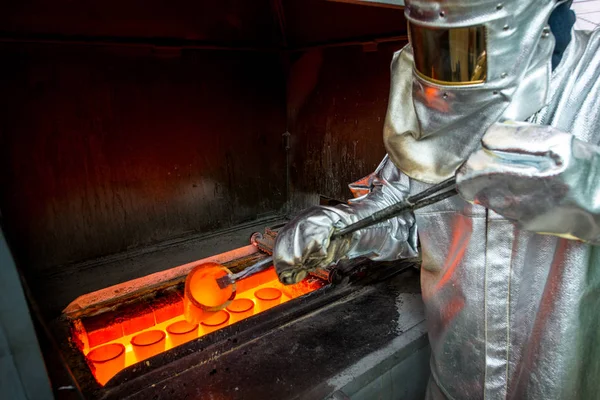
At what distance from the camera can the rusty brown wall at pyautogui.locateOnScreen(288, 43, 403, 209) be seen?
2.44 metres

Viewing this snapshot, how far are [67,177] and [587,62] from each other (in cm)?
249

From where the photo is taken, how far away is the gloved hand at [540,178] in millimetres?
705

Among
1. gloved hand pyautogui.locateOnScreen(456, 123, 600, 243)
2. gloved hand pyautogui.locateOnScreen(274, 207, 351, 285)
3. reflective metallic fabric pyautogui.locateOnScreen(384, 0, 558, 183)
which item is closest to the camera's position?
gloved hand pyautogui.locateOnScreen(456, 123, 600, 243)

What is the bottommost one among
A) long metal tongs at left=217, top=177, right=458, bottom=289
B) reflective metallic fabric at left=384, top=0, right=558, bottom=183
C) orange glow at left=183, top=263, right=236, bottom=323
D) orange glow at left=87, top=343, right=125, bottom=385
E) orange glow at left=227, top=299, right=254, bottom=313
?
orange glow at left=227, top=299, right=254, bottom=313

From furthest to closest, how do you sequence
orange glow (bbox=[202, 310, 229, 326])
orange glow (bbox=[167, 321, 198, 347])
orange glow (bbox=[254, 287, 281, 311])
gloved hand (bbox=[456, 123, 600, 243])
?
A: orange glow (bbox=[254, 287, 281, 311])
orange glow (bbox=[202, 310, 229, 326])
orange glow (bbox=[167, 321, 198, 347])
gloved hand (bbox=[456, 123, 600, 243])

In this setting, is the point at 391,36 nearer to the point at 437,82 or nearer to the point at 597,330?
the point at 437,82

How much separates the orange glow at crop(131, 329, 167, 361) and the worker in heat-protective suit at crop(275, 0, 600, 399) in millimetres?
1232

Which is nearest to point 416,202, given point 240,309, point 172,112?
point 240,309

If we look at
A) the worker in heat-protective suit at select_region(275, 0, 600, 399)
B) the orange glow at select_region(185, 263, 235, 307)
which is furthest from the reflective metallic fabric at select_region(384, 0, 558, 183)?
the orange glow at select_region(185, 263, 235, 307)

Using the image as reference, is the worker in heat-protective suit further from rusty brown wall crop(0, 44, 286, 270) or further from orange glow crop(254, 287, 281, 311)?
rusty brown wall crop(0, 44, 286, 270)

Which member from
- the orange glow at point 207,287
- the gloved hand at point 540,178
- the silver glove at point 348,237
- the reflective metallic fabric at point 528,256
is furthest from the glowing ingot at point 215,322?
the gloved hand at point 540,178

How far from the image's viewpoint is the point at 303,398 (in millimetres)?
1233

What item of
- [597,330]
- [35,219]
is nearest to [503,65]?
[597,330]

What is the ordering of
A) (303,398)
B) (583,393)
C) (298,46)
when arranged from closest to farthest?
(583,393), (303,398), (298,46)
